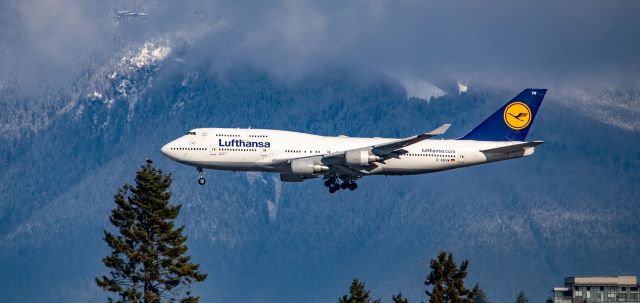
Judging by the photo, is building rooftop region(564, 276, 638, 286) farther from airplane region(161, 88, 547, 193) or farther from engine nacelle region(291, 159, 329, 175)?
engine nacelle region(291, 159, 329, 175)

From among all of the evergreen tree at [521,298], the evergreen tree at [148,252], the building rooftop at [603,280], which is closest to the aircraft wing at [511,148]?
the evergreen tree at [521,298]

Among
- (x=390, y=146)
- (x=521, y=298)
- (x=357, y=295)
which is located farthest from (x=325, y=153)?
(x=521, y=298)

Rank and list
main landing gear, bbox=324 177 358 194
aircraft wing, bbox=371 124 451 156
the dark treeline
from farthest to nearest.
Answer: main landing gear, bbox=324 177 358 194 → aircraft wing, bbox=371 124 451 156 → the dark treeline

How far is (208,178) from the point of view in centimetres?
16738

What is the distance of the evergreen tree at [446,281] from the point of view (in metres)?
92.8

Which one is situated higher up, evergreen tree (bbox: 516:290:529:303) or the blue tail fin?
the blue tail fin

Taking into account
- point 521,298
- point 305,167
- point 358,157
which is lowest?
point 521,298

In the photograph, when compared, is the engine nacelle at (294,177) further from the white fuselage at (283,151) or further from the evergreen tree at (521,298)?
the evergreen tree at (521,298)

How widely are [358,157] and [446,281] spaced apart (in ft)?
74.3

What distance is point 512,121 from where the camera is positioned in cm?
12469

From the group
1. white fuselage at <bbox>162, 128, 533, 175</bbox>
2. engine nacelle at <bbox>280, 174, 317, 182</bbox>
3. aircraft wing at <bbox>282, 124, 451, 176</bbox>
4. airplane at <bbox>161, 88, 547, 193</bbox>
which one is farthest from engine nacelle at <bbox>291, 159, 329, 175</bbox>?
engine nacelle at <bbox>280, 174, 317, 182</bbox>

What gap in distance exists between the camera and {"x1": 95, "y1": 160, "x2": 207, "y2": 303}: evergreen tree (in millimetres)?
87438

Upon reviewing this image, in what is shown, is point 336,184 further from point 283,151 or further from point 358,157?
point 283,151

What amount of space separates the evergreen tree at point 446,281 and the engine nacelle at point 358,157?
2207 cm
